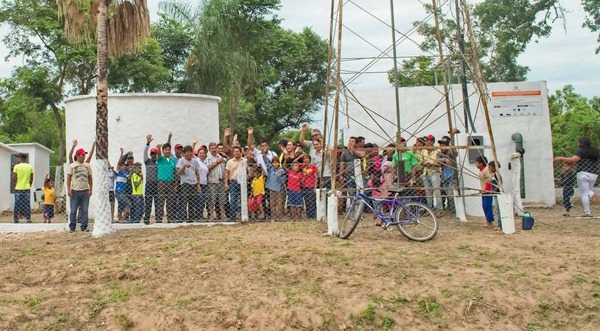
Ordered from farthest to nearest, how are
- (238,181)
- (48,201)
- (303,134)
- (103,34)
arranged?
(48,201) < (303,134) < (238,181) < (103,34)

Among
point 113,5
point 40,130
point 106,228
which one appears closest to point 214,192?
point 106,228

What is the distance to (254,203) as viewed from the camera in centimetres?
1265

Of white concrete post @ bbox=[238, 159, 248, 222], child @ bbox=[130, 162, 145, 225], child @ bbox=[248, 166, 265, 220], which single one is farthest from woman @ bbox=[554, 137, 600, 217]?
child @ bbox=[130, 162, 145, 225]

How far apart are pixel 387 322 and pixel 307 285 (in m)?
1.09

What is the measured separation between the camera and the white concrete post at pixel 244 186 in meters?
12.3

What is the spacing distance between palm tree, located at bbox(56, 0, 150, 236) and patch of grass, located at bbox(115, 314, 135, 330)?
4.63 meters

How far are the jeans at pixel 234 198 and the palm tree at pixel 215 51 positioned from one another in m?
14.6

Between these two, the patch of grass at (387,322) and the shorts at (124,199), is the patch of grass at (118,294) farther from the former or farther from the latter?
the shorts at (124,199)

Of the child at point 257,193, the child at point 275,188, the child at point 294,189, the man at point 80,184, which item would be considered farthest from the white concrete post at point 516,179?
the man at point 80,184

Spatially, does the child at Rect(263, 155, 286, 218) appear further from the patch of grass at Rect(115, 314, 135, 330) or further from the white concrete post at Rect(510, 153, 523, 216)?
the patch of grass at Rect(115, 314, 135, 330)

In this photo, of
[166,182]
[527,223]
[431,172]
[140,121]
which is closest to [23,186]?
[140,121]

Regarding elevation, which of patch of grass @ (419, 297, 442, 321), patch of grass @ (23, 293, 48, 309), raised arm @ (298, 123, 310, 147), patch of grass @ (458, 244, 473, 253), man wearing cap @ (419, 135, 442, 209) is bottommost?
patch of grass @ (419, 297, 442, 321)

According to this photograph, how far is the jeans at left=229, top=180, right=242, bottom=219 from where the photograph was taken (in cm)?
1255

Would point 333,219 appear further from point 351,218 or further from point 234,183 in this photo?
point 234,183
